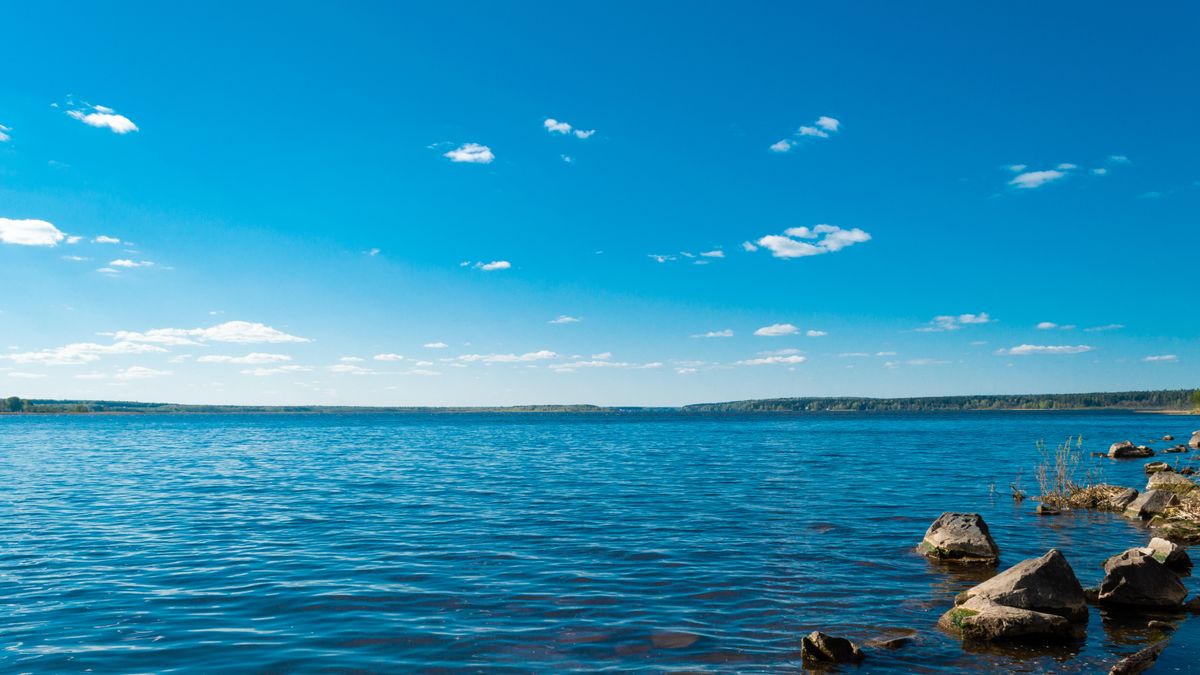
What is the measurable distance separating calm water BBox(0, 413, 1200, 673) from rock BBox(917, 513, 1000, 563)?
24.4 inches

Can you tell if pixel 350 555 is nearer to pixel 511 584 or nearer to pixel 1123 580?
pixel 511 584

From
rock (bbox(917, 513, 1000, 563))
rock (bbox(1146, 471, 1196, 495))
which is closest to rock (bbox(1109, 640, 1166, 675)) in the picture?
rock (bbox(917, 513, 1000, 563))

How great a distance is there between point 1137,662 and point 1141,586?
13.5 feet

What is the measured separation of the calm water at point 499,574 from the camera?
12.9 m

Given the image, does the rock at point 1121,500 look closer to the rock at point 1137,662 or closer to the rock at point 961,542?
the rock at point 961,542

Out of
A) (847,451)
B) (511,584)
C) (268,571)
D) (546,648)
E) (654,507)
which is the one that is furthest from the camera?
(847,451)

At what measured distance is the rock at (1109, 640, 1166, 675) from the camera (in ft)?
37.6

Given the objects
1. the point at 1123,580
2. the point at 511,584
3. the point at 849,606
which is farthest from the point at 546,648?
the point at 1123,580

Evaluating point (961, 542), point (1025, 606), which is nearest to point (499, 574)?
point (1025, 606)

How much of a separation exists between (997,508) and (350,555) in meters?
25.0

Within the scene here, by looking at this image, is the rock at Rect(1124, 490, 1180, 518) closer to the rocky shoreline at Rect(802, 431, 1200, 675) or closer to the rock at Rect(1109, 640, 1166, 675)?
the rocky shoreline at Rect(802, 431, 1200, 675)

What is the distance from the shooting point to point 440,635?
13.9 m

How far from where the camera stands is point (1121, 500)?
96.4 ft

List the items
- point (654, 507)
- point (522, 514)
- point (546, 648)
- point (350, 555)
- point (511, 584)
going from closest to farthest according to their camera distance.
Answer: point (546, 648) < point (511, 584) < point (350, 555) < point (522, 514) < point (654, 507)
